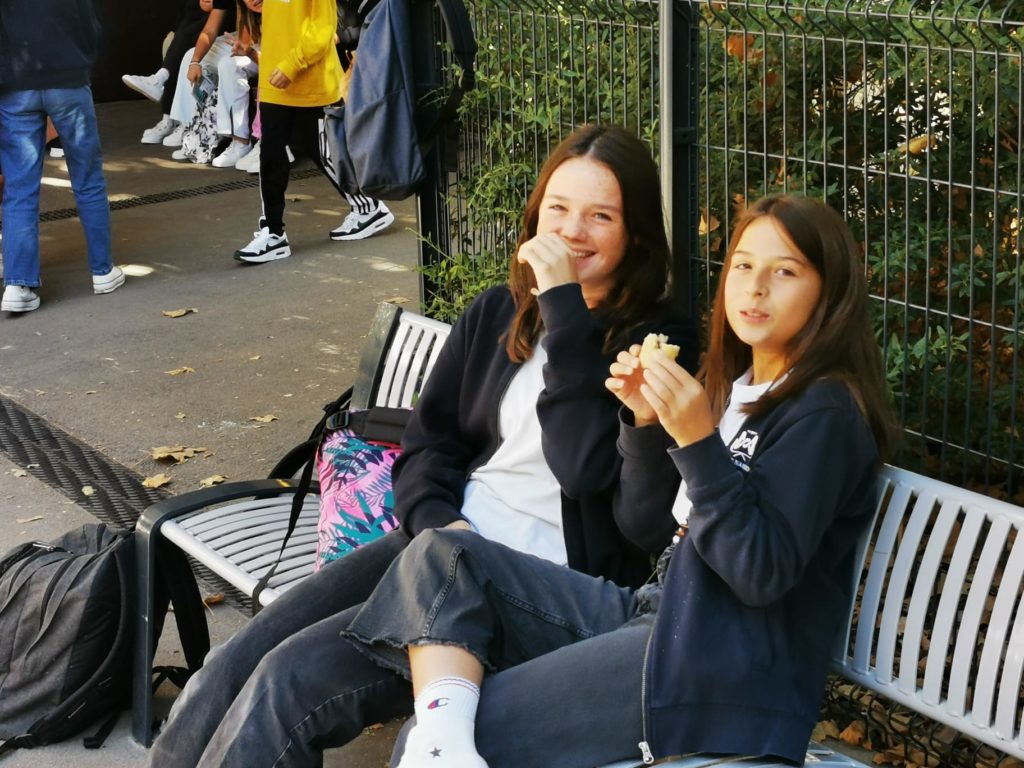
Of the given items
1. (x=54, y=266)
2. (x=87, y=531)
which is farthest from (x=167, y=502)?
(x=54, y=266)

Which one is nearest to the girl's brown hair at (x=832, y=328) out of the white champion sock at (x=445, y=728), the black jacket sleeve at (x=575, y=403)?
the black jacket sleeve at (x=575, y=403)

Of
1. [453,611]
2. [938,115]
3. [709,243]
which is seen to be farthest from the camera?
[709,243]

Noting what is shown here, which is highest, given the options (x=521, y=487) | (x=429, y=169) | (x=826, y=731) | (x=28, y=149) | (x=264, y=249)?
(x=429, y=169)

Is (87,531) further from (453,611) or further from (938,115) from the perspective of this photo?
(938,115)

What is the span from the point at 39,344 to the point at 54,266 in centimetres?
169

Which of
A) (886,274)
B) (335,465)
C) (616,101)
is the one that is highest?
(616,101)

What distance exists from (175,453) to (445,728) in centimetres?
336

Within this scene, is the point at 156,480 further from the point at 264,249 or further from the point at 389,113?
the point at 264,249

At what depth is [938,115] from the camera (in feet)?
10.8

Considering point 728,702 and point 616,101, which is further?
point 616,101

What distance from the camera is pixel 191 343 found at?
709cm

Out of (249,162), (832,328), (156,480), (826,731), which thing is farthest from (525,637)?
(249,162)

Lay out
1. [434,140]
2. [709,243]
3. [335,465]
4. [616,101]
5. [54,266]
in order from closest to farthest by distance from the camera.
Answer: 1. [335,465]
2. [709,243]
3. [616,101]
4. [434,140]
5. [54,266]

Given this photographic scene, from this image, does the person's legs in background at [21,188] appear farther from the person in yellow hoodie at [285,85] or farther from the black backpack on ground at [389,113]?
the black backpack on ground at [389,113]
